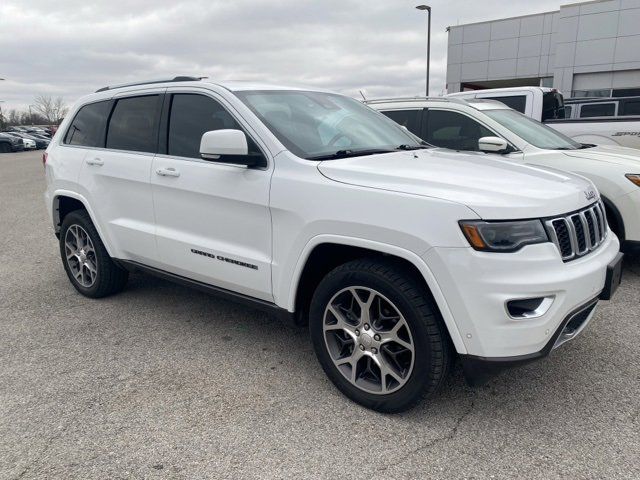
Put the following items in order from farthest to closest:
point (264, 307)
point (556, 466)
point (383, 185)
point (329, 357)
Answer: point (264, 307)
point (329, 357)
point (383, 185)
point (556, 466)

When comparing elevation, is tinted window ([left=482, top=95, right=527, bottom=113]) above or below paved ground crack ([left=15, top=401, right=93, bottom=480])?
above

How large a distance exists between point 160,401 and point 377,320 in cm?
136

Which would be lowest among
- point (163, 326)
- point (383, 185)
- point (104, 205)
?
point (163, 326)

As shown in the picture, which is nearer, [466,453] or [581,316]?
[466,453]

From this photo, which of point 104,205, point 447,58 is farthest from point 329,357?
point 447,58

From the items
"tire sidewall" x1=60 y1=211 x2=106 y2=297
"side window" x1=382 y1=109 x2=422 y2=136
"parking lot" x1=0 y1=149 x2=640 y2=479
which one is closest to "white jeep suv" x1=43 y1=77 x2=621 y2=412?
"tire sidewall" x1=60 y1=211 x2=106 y2=297

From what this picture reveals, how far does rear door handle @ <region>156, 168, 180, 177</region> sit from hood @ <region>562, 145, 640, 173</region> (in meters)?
3.97

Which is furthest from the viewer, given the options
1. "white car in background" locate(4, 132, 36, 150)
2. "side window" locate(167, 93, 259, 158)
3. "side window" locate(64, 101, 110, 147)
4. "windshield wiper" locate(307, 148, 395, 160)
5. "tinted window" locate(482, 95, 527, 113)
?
"white car in background" locate(4, 132, 36, 150)

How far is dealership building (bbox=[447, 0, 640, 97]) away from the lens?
84.2 feet

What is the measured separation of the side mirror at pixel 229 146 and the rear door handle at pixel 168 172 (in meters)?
0.58

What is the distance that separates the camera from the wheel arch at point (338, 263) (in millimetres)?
2557

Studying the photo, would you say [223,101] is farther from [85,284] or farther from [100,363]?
[85,284]

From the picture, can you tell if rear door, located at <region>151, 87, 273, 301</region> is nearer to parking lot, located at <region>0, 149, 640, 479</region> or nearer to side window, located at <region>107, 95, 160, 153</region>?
side window, located at <region>107, 95, 160, 153</region>

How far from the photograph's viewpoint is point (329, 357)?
308 cm
